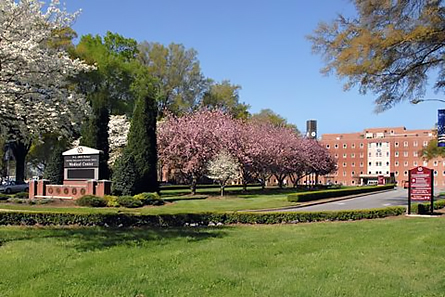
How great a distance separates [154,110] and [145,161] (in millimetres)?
4251

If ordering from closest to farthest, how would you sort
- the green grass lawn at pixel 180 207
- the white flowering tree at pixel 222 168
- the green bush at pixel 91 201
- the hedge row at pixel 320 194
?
the green grass lawn at pixel 180 207 → the green bush at pixel 91 201 → the hedge row at pixel 320 194 → the white flowering tree at pixel 222 168

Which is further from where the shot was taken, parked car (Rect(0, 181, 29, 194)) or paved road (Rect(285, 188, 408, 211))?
parked car (Rect(0, 181, 29, 194))

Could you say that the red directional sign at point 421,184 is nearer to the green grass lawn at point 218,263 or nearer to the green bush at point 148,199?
the green grass lawn at point 218,263

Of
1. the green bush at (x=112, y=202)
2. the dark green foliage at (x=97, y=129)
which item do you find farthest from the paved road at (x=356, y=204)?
the dark green foliage at (x=97, y=129)

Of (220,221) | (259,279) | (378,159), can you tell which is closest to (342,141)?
(378,159)

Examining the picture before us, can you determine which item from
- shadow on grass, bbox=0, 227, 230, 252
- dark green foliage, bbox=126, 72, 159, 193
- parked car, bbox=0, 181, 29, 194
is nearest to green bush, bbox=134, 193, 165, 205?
dark green foliage, bbox=126, 72, 159, 193

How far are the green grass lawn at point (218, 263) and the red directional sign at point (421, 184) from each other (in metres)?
8.26

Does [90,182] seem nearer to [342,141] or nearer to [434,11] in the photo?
[434,11]

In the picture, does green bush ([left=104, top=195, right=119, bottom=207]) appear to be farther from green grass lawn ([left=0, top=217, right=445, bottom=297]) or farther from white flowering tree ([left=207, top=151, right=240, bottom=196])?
green grass lawn ([left=0, top=217, right=445, bottom=297])

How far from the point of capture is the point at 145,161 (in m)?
34.9

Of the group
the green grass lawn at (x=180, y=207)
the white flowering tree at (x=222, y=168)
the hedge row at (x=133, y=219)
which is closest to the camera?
the hedge row at (x=133, y=219)

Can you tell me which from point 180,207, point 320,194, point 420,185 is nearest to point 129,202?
point 180,207

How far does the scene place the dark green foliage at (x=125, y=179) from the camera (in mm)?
31891

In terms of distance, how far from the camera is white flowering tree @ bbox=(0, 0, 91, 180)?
10.9 meters
